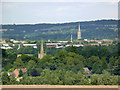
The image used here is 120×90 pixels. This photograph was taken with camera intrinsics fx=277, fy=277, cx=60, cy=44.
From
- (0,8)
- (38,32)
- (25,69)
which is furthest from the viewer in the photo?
(38,32)

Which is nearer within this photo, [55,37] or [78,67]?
[78,67]

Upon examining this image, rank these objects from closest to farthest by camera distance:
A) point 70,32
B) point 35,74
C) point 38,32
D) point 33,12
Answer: point 35,74, point 33,12, point 38,32, point 70,32

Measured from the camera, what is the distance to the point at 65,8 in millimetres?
9164

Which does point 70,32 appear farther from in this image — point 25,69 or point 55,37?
point 25,69

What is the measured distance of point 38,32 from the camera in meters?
14.8

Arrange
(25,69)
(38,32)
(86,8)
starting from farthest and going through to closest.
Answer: (38,32) → (86,8) → (25,69)

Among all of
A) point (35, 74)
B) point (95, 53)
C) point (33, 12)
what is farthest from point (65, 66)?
point (33, 12)

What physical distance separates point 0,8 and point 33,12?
20.5 ft

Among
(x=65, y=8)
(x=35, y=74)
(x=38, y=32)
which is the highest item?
(x=65, y=8)

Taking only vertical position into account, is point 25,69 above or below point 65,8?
below

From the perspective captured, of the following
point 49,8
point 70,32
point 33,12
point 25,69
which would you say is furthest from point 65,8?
point 70,32

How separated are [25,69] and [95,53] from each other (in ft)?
9.69

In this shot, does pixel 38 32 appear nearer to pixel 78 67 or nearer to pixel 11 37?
pixel 11 37

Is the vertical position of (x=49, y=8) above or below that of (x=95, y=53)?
above
